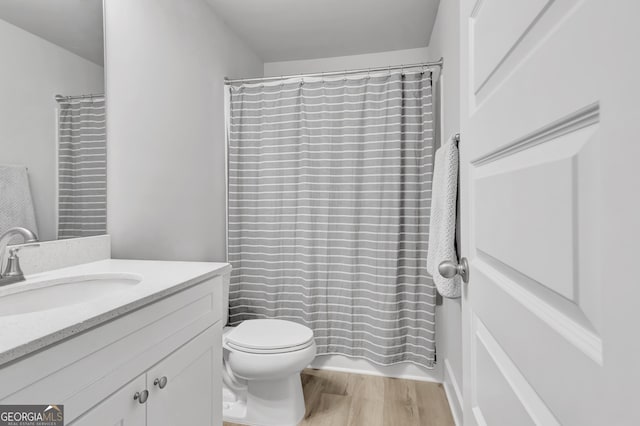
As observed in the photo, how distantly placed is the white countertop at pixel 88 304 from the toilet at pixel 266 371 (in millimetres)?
578

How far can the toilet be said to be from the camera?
1.63 metres

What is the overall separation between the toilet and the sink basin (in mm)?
723

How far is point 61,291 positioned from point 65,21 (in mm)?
1065

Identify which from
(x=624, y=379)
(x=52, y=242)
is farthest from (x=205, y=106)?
(x=624, y=379)

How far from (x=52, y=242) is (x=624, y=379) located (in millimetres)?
1603

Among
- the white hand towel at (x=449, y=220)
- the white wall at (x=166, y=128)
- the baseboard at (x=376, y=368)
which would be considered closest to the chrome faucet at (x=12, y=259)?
the white wall at (x=166, y=128)

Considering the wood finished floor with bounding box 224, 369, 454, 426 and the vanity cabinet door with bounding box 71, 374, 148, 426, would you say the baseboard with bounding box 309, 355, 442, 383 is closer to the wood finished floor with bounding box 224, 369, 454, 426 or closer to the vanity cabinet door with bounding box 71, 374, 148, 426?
the wood finished floor with bounding box 224, 369, 454, 426

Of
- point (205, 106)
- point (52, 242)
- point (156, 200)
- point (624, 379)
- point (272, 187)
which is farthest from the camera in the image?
point (272, 187)

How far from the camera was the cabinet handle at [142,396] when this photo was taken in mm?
871

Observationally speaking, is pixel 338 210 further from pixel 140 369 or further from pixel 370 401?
pixel 140 369

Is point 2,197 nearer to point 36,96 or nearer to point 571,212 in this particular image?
point 36,96

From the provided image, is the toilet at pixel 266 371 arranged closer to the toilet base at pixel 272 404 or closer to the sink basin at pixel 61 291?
the toilet base at pixel 272 404

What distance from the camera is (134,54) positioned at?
1633 millimetres

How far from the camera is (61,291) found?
1114 millimetres
